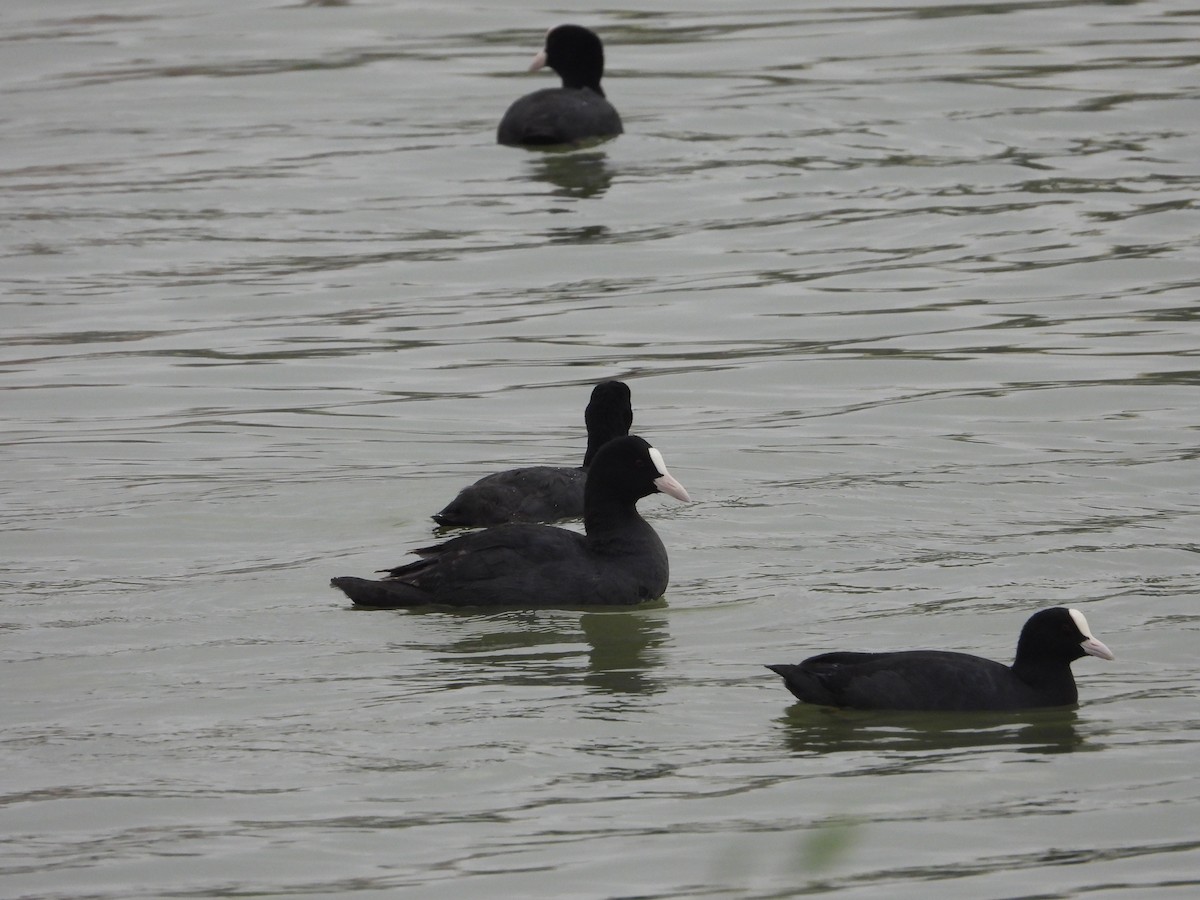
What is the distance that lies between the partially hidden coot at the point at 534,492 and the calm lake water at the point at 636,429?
37cm

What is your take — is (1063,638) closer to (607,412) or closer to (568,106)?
(607,412)

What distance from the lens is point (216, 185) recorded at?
64.7 feet

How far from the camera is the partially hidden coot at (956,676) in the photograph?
8.05 m

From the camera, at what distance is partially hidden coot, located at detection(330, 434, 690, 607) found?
962 cm

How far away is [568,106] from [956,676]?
12737 mm

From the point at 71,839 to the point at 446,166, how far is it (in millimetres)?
13580

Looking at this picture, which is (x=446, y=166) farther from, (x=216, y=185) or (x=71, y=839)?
(x=71, y=839)

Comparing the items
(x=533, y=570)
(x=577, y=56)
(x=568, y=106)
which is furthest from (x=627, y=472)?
(x=577, y=56)

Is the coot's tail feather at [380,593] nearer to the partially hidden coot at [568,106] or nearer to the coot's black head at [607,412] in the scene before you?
the coot's black head at [607,412]

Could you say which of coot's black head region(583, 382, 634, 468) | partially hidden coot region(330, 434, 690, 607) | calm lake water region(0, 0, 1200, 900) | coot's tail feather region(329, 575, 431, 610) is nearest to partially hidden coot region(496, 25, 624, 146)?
calm lake water region(0, 0, 1200, 900)

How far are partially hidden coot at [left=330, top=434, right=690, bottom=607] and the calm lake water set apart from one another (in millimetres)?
134

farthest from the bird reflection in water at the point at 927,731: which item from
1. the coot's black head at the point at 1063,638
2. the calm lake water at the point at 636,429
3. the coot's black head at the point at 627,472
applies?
the coot's black head at the point at 627,472

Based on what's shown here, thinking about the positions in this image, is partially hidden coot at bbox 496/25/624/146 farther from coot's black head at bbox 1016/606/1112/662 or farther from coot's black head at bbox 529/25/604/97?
coot's black head at bbox 1016/606/1112/662

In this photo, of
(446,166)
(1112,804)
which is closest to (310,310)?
(446,166)
